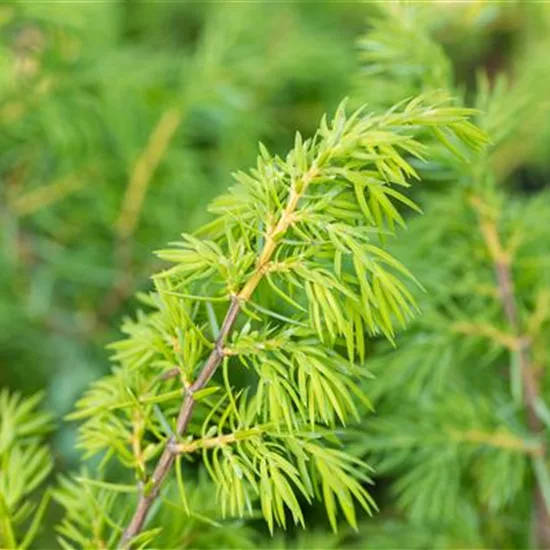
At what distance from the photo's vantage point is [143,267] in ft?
1.94

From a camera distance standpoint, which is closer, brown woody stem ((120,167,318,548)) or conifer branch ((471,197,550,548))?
brown woody stem ((120,167,318,548))

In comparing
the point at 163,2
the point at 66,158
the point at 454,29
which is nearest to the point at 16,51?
the point at 66,158

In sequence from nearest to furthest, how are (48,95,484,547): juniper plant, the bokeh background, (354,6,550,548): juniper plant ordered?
1. (48,95,484,547): juniper plant
2. (354,6,550,548): juniper plant
3. the bokeh background

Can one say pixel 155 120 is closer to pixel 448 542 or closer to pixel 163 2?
pixel 163 2

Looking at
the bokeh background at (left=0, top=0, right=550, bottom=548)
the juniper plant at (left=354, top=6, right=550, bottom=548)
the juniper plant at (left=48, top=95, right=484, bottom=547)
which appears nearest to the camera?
the juniper plant at (left=48, top=95, right=484, bottom=547)

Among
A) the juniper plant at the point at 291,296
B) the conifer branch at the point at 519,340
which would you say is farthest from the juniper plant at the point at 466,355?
the juniper plant at the point at 291,296

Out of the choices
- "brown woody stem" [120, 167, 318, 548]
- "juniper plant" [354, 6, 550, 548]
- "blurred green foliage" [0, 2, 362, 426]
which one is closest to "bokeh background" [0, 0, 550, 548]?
"blurred green foliage" [0, 2, 362, 426]

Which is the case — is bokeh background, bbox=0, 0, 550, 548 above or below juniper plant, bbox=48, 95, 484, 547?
above

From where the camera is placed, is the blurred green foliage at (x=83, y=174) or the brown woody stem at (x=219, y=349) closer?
the brown woody stem at (x=219, y=349)

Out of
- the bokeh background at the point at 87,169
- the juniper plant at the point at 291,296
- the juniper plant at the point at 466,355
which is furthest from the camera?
the bokeh background at the point at 87,169

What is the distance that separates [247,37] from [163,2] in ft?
0.46

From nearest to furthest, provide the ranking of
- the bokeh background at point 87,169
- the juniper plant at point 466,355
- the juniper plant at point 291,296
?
1. the juniper plant at point 291,296
2. the juniper plant at point 466,355
3. the bokeh background at point 87,169

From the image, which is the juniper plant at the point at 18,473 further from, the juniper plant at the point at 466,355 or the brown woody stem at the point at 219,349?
the juniper plant at the point at 466,355

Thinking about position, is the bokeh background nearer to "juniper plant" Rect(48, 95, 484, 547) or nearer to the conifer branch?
the conifer branch
